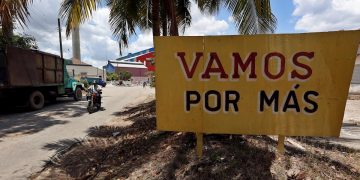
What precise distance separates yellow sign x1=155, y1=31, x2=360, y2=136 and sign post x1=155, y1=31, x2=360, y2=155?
0.03 feet

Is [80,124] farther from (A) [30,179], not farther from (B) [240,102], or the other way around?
(B) [240,102]

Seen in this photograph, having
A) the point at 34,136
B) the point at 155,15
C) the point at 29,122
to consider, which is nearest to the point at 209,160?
the point at 34,136

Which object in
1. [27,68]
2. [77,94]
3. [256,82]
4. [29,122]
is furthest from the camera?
[77,94]

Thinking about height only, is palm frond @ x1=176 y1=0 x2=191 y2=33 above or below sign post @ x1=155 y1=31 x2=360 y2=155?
above

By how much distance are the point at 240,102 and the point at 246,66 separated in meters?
0.44

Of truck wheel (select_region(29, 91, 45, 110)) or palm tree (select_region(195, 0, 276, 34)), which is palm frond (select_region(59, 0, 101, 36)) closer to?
palm tree (select_region(195, 0, 276, 34))

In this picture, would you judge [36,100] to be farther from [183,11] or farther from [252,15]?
[252,15]

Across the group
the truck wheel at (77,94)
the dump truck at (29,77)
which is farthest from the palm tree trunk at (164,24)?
the truck wheel at (77,94)

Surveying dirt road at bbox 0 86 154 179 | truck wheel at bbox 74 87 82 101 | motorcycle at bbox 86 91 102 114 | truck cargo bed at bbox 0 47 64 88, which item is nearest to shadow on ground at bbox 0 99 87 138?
dirt road at bbox 0 86 154 179

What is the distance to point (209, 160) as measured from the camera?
182 inches

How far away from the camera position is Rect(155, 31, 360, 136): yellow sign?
375 cm

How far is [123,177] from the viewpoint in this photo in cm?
478

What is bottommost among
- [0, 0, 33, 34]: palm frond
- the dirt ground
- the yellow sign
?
the dirt ground

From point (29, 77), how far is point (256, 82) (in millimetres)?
13261
